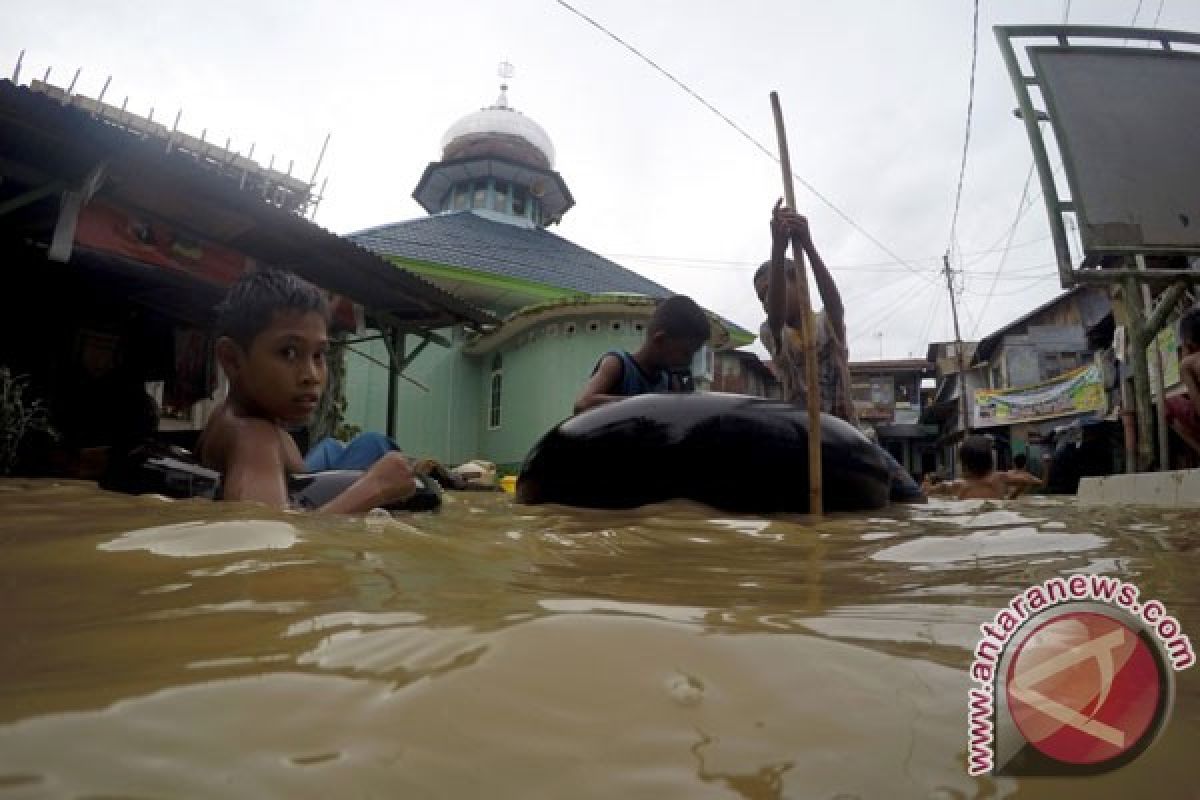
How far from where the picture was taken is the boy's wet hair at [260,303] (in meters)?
2.09

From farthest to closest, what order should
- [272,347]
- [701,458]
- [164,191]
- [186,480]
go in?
1. [164,191]
2. [701,458]
3. [272,347]
4. [186,480]

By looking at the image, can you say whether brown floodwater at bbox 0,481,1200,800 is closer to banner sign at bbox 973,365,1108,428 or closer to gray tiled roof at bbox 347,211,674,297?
gray tiled roof at bbox 347,211,674,297

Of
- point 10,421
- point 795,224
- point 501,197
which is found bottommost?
point 10,421

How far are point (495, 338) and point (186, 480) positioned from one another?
11436mm

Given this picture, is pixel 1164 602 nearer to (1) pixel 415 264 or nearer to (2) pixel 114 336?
(2) pixel 114 336

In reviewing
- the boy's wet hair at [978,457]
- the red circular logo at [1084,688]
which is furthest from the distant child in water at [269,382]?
the boy's wet hair at [978,457]

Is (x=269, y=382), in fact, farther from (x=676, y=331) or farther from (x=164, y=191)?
(x=164, y=191)

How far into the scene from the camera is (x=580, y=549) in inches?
60.2

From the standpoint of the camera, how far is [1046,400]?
810 inches

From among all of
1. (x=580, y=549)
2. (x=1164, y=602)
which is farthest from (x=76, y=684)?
(x=1164, y=602)

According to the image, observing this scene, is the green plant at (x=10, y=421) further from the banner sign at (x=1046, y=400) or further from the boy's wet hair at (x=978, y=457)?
the banner sign at (x=1046, y=400)

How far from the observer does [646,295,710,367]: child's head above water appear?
3.53 metres

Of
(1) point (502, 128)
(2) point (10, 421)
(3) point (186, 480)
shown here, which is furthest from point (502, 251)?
(3) point (186, 480)

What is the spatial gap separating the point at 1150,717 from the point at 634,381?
3.11 meters
